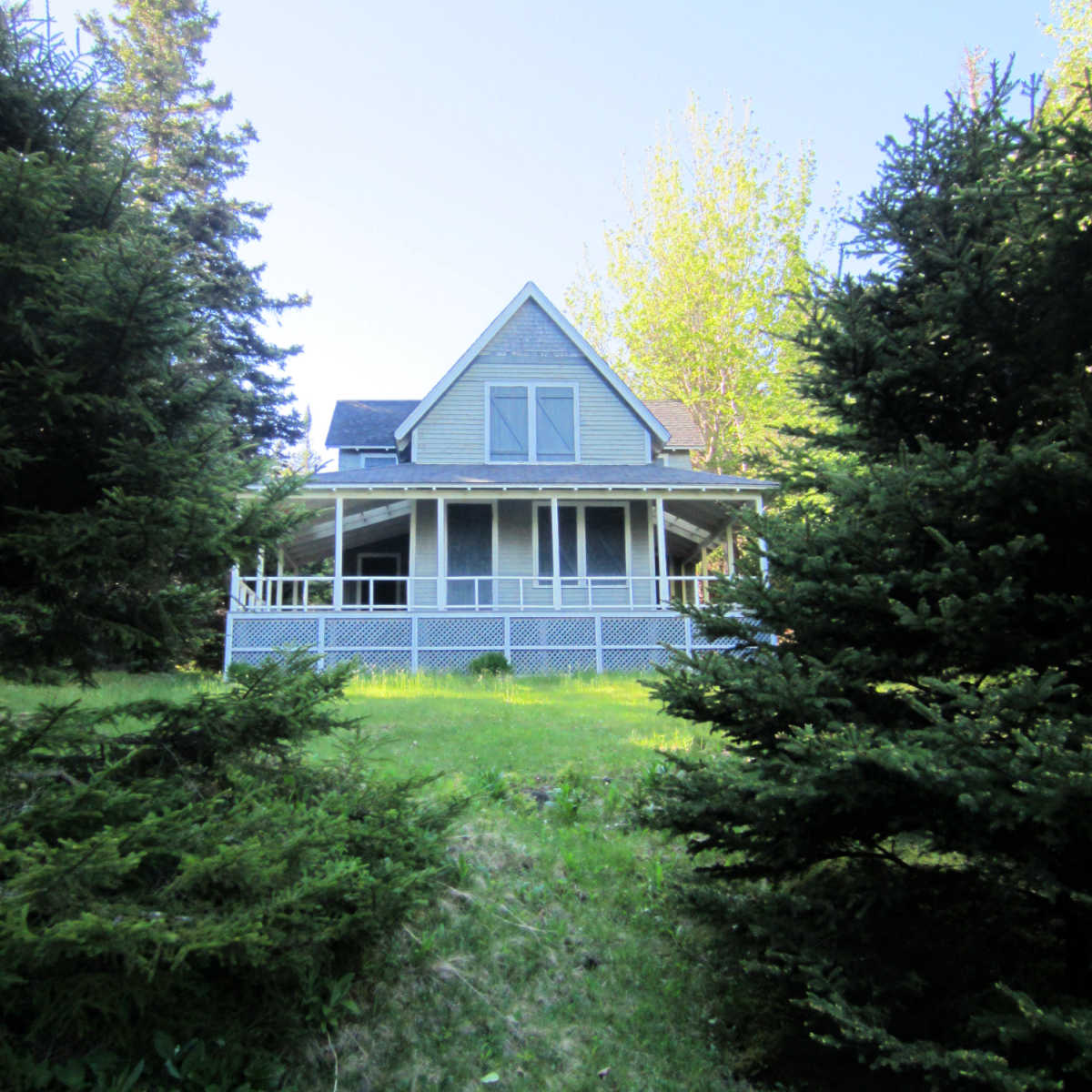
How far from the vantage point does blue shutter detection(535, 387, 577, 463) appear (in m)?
20.0

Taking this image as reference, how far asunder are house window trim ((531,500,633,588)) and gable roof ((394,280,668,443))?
2345mm

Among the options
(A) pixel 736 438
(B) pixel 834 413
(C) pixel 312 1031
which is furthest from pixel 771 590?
(A) pixel 736 438

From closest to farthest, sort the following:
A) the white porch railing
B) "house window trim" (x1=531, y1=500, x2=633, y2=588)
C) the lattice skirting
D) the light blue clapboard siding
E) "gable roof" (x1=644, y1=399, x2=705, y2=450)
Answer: the lattice skirting, the white porch railing, "house window trim" (x1=531, y1=500, x2=633, y2=588), the light blue clapboard siding, "gable roof" (x1=644, y1=399, x2=705, y2=450)

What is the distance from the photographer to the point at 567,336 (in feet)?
66.6

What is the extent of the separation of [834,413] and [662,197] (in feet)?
95.0

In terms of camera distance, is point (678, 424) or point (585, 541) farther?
point (678, 424)

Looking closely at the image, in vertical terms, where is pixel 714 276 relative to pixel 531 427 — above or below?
above

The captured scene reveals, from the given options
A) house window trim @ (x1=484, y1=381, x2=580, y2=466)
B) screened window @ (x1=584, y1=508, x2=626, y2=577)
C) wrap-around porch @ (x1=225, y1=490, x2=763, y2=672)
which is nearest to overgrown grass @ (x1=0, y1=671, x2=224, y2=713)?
wrap-around porch @ (x1=225, y1=490, x2=763, y2=672)

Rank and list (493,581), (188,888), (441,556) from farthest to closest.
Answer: (493,581), (441,556), (188,888)

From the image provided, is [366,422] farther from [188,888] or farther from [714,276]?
[188,888]

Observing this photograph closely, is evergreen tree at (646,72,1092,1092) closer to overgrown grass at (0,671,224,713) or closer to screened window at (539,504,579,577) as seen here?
overgrown grass at (0,671,224,713)

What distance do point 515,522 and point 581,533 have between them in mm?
1541

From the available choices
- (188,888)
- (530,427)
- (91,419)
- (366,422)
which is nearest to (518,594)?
(530,427)

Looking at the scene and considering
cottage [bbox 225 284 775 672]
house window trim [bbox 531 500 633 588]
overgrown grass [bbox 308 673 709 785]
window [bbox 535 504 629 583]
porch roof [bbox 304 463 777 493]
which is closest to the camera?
overgrown grass [bbox 308 673 709 785]
